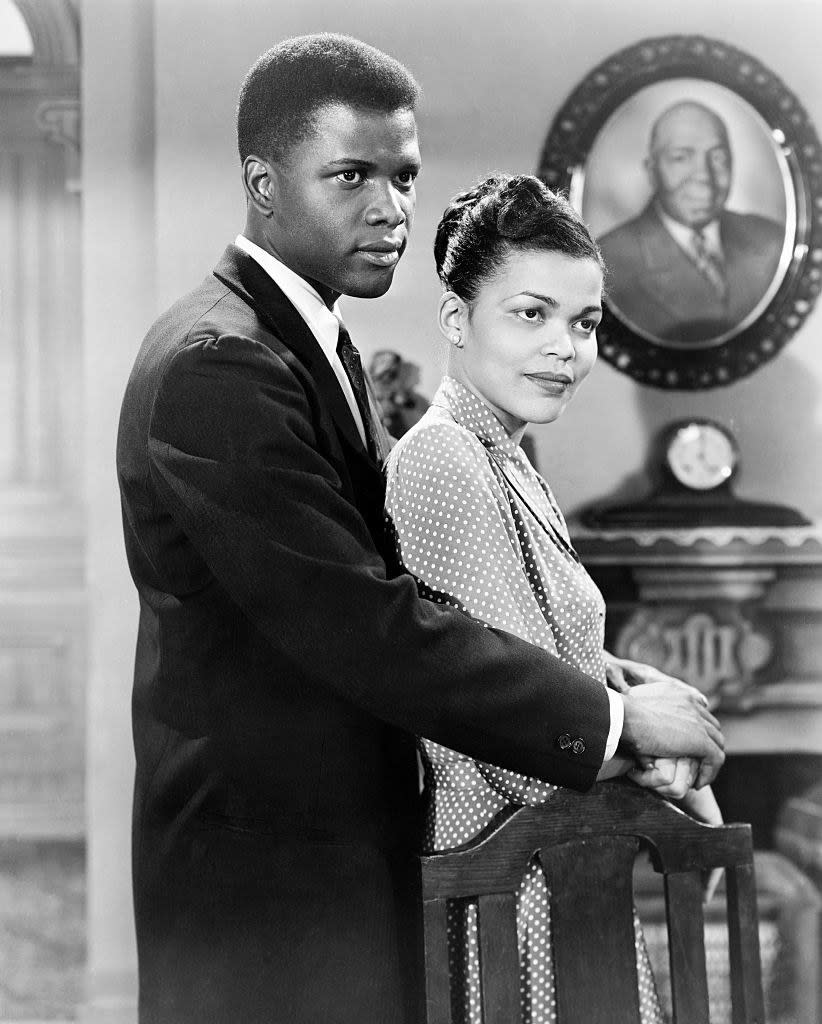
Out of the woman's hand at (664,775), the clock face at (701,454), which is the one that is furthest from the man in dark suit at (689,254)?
the woman's hand at (664,775)

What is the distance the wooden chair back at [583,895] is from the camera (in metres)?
1.05

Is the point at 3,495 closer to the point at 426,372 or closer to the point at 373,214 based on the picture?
the point at 426,372

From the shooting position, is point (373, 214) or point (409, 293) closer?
point (373, 214)

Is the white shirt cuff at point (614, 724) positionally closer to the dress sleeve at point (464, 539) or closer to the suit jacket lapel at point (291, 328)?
the dress sleeve at point (464, 539)

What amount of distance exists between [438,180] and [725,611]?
4.36 feet

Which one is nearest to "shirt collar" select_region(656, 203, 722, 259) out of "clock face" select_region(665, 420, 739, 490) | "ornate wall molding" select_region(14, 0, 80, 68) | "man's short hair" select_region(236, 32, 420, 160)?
"clock face" select_region(665, 420, 739, 490)

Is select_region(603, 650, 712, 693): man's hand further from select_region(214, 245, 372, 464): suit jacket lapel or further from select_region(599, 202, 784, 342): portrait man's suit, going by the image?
select_region(599, 202, 784, 342): portrait man's suit

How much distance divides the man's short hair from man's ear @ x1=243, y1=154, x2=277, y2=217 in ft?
0.03

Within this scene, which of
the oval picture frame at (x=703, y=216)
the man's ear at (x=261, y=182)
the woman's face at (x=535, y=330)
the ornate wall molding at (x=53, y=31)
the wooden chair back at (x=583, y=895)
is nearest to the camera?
the wooden chair back at (x=583, y=895)

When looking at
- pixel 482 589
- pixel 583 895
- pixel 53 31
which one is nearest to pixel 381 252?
pixel 482 589

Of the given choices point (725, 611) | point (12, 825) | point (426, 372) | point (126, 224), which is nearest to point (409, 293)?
point (426, 372)

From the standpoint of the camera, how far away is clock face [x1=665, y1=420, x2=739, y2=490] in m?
2.99

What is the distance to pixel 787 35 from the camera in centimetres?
299

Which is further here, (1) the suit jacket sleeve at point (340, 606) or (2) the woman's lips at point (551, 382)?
(2) the woman's lips at point (551, 382)
